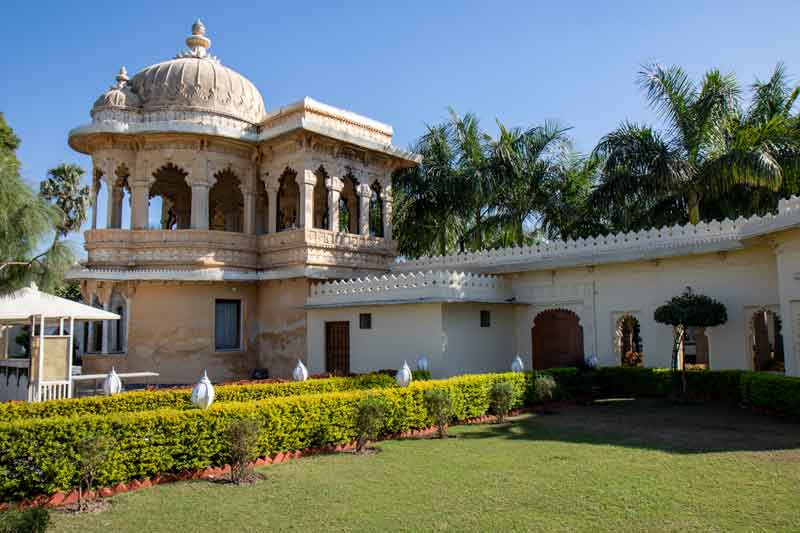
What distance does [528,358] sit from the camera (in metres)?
18.0

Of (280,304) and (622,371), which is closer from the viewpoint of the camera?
(622,371)

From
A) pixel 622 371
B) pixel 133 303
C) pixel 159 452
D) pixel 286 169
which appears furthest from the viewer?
pixel 286 169

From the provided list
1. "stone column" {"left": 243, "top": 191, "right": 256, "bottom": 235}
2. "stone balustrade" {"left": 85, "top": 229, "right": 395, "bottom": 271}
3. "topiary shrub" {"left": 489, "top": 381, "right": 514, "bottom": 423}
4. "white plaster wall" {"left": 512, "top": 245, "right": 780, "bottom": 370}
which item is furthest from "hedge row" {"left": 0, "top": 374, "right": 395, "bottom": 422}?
"stone column" {"left": 243, "top": 191, "right": 256, "bottom": 235}

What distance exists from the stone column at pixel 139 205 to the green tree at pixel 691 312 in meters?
15.8

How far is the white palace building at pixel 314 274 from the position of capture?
15.8m

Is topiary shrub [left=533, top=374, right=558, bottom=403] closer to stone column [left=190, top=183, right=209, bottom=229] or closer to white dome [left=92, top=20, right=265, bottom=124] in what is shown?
stone column [left=190, top=183, right=209, bottom=229]

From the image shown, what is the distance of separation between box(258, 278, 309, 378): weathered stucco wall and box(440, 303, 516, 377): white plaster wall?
17.6 feet

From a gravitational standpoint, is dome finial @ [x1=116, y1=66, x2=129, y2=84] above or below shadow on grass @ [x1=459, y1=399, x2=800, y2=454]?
above

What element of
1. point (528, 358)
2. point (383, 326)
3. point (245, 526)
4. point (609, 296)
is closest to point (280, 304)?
point (383, 326)

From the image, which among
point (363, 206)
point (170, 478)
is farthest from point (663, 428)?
point (363, 206)

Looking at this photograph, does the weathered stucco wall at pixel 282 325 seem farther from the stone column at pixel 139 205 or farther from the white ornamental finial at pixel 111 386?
the white ornamental finial at pixel 111 386

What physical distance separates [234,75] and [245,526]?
19.0 metres

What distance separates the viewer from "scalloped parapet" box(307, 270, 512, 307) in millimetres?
15781

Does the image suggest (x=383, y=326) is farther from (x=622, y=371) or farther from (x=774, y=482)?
(x=774, y=482)
